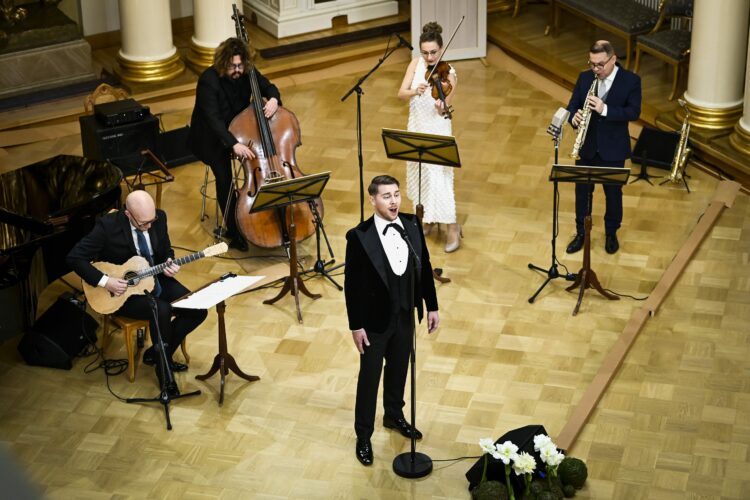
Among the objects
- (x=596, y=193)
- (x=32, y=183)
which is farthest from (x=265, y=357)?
(x=596, y=193)

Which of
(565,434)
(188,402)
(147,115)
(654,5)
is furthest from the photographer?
(654,5)

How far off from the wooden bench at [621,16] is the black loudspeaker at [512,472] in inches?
215

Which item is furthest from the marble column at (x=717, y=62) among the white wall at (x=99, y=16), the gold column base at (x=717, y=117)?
the white wall at (x=99, y=16)

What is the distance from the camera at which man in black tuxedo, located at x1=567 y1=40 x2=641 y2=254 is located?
622cm

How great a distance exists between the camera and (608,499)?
4840mm

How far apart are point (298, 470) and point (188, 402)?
2.86ft

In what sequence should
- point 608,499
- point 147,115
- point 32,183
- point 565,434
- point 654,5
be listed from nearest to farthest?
point 608,499 < point 565,434 < point 32,183 < point 147,115 < point 654,5

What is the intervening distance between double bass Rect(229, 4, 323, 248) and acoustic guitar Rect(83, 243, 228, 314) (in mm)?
1193

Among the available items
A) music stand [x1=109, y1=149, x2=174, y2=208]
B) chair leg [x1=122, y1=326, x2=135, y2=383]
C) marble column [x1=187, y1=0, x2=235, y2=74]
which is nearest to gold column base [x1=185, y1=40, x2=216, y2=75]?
marble column [x1=187, y1=0, x2=235, y2=74]

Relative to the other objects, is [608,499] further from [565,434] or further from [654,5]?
[654,5]

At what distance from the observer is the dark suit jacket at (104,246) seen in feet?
17.3

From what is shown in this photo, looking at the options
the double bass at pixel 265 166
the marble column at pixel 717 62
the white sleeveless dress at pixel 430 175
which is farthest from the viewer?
the marble column at pixel 717 62

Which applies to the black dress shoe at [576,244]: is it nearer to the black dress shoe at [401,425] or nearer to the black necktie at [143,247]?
the black dress shoe at [401,425]

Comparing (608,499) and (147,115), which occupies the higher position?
(147,115)
